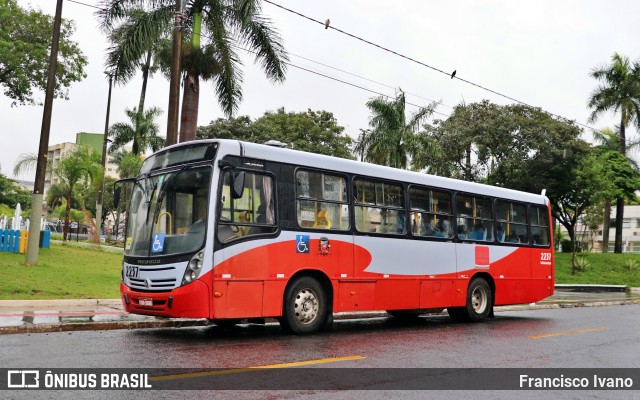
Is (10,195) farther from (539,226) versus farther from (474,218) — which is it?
(474,218)

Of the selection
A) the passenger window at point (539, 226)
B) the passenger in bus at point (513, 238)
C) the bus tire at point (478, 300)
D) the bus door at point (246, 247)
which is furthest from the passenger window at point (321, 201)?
the passenger window at point (539, 226)

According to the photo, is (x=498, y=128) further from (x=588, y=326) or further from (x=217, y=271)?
(x=217, y=271)

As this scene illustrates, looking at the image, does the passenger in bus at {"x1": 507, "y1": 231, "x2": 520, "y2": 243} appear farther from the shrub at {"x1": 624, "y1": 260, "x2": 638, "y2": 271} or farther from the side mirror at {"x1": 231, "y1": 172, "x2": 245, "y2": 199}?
the shrub at {"x1": 624, "y1": 260, "x2": 638, "y2": 271}

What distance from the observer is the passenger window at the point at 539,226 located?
17.2m

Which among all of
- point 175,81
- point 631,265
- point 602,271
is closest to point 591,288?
point 602,271

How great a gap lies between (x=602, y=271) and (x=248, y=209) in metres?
38.2

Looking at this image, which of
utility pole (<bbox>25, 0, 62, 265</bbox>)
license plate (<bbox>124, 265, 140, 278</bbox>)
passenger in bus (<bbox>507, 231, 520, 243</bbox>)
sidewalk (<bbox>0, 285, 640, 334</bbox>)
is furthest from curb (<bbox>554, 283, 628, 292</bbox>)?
license plate (<bbox>124, 265, 140, 278</bbox>)

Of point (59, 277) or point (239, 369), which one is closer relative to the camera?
point (239, 369)

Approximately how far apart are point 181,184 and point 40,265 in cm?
1061

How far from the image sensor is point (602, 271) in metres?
42.6

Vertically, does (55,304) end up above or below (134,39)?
below

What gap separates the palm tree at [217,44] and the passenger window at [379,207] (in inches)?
337

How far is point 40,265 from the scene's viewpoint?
19.0 m

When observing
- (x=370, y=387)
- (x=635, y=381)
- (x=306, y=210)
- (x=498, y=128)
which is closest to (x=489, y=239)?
(x=306, y=210)
